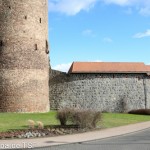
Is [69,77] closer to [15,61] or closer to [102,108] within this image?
[102,108]

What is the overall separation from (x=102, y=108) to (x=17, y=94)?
1133cm

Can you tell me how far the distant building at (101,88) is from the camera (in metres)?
40.2

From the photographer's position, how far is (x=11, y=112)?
108 ft

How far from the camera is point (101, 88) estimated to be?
40.6 m

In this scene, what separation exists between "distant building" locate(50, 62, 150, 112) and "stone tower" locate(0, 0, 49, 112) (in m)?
6.70

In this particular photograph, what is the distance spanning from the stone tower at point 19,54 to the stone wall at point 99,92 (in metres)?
6.58

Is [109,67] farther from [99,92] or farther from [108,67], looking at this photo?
[99,92]

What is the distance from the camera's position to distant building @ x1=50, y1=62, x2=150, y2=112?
4019 cm

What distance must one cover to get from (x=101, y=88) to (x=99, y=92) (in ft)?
1.66

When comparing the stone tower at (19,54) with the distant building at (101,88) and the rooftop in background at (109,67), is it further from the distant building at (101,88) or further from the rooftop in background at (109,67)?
the rooftop in background at (109,67)

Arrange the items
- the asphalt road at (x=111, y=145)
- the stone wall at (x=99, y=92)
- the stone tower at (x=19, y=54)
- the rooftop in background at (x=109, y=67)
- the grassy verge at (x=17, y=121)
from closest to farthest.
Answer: the asphalt road at (x=111, y=145) < the grassy verge at (x=17, y=121) < the stone tower at (x=19, y=54) < the stone wall at (x=99, y=92) < the rooftop in background at (x=109, y=67)

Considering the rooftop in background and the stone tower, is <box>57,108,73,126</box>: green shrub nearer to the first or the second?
the stone tower

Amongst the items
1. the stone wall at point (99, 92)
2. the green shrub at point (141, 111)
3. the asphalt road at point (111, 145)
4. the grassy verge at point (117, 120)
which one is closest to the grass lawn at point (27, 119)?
the grassy verge at point (117, 120)

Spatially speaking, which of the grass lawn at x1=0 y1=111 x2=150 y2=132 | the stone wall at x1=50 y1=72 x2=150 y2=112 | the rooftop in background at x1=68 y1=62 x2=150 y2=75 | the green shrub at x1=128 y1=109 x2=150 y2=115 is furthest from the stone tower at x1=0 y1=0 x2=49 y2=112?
the green shrub at x1=128 y1=109 x2=150 y2=115
